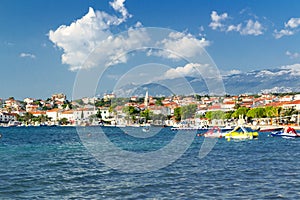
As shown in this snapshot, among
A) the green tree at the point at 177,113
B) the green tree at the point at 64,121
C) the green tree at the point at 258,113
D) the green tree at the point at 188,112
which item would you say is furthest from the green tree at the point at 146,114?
the green tree at the point at 64,121

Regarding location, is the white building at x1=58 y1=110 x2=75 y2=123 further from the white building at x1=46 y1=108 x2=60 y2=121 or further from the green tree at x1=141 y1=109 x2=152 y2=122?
the green tree at x1=141 y1=109 x2=152 y2=122

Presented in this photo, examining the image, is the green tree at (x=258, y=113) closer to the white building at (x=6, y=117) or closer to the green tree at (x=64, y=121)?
the green tree at (x=64, y=121)

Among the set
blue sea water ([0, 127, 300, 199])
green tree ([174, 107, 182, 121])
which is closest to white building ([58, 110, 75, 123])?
green tree ([174, 107, 182, 121])

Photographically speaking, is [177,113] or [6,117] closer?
[177,113]

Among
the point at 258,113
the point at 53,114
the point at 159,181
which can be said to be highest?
the point at 53,114

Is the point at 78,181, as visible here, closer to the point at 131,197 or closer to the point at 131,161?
the point at 131,197

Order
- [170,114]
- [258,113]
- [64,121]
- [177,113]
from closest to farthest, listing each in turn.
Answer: [258,113]
[177,113]
[170,114]
[64,121]

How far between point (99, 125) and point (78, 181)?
95.6 meters

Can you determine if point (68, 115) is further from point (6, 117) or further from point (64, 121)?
point (6, 117)

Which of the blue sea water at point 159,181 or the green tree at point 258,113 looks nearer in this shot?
the blue sea water at point 159,181

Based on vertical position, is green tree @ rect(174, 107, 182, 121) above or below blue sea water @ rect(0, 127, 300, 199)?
above

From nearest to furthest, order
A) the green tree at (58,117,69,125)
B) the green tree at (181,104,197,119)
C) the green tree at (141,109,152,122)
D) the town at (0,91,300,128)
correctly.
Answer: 1. the town at (0,91,300,128)
2. the green tree at (181,104,197,119)
3. the green tree at (141,109,152,122)
4. the green tree at (58,117,69,125)

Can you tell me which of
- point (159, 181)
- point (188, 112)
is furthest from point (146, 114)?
point (159, 181)

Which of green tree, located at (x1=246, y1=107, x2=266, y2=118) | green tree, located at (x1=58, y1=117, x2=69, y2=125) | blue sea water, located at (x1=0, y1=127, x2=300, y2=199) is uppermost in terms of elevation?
green tree, located at (x1=246, y1=107, x2=266, y2=118)
